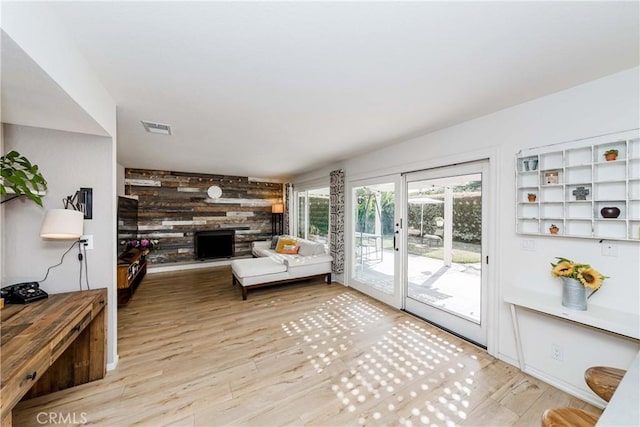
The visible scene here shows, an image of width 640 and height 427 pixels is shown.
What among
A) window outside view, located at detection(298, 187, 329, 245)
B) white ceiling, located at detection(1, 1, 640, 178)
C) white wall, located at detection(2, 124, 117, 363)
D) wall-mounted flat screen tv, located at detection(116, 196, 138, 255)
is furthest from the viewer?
window outside view, located at detection(298, 187, 329, 245)

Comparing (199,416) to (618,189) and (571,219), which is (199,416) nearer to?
(571,219)

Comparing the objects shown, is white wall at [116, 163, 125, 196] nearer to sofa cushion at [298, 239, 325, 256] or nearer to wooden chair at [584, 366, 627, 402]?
sofa cushion at [298, 239, 325, 256]

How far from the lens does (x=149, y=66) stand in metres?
1.63

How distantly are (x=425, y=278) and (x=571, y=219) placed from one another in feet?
5.64

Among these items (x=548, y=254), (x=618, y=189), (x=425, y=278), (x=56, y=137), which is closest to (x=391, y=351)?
(x=425, y=278)

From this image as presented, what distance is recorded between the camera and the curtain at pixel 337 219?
4.60 meters

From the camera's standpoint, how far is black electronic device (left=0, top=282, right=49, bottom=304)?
1691 millimetres

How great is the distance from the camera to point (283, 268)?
429cm

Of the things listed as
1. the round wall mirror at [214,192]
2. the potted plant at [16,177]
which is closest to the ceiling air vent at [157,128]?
the potted plant at [16,177]

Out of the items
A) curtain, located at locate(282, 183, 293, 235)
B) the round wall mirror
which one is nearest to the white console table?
curtain, located at locate(282, 183, 293, 235)

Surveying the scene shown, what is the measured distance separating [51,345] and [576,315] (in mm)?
3361

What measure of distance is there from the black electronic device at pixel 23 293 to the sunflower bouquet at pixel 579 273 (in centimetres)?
395

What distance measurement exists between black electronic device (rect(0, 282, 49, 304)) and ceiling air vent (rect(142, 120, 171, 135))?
1.80 m

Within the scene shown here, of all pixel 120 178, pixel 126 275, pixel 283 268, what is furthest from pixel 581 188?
pixel 120 178
